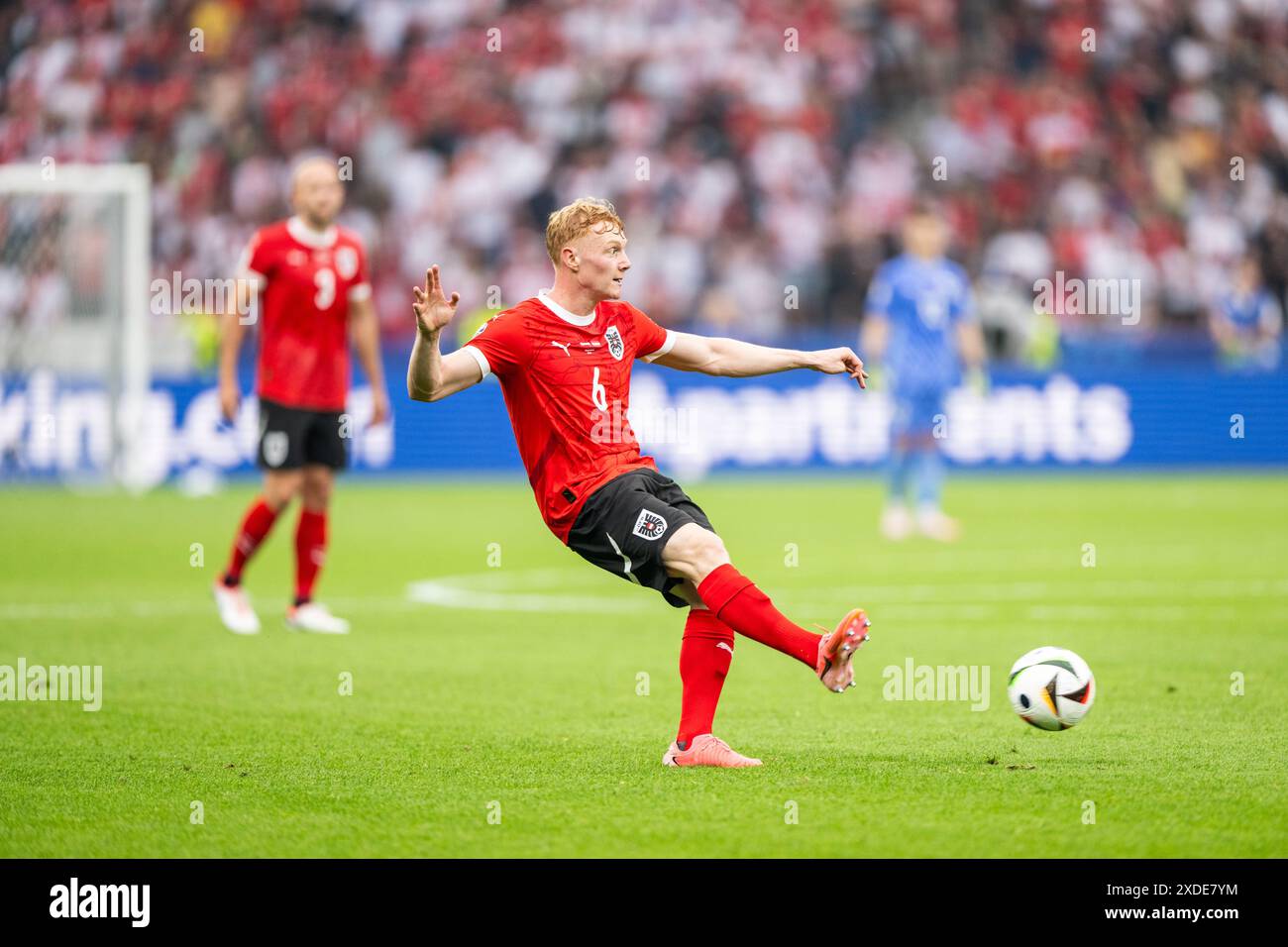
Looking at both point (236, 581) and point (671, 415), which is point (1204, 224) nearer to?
point (671, 415)

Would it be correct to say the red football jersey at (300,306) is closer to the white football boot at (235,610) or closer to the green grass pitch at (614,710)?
the white football boot at (235,610)

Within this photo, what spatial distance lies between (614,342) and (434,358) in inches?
37.5

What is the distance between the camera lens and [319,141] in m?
24.9

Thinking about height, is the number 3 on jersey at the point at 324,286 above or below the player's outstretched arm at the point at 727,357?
above

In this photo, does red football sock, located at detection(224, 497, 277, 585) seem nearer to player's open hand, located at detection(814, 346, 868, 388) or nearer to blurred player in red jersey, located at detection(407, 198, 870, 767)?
blurred player in red jersey, located at detection(407, 198, 870, 767)

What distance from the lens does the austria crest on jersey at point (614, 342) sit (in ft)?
21.2

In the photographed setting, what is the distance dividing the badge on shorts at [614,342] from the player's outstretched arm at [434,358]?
0.60 metres

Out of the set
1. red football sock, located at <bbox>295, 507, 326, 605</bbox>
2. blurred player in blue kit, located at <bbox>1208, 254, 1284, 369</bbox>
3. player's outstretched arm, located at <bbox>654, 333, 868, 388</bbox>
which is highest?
blurred player in blue kit, located at <bbox>1208, 254, 1284, 369</bbox>

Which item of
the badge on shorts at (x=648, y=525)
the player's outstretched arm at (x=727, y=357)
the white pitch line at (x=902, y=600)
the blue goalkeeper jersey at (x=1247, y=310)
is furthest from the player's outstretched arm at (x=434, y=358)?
the blue goalkeeper jersey at (x=1247, y=310)

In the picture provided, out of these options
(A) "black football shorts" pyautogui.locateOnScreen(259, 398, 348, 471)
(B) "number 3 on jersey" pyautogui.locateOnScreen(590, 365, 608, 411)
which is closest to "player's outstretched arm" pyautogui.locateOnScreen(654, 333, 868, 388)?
(B) "number 3 on jersey" pyautogui.locateOnScreen(590, 365, 608, 411)

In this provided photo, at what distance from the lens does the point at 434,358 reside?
18.8 feet

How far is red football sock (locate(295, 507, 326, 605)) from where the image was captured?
10.2 meters

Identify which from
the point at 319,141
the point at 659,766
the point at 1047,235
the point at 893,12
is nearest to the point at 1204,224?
the point at 1047,235
